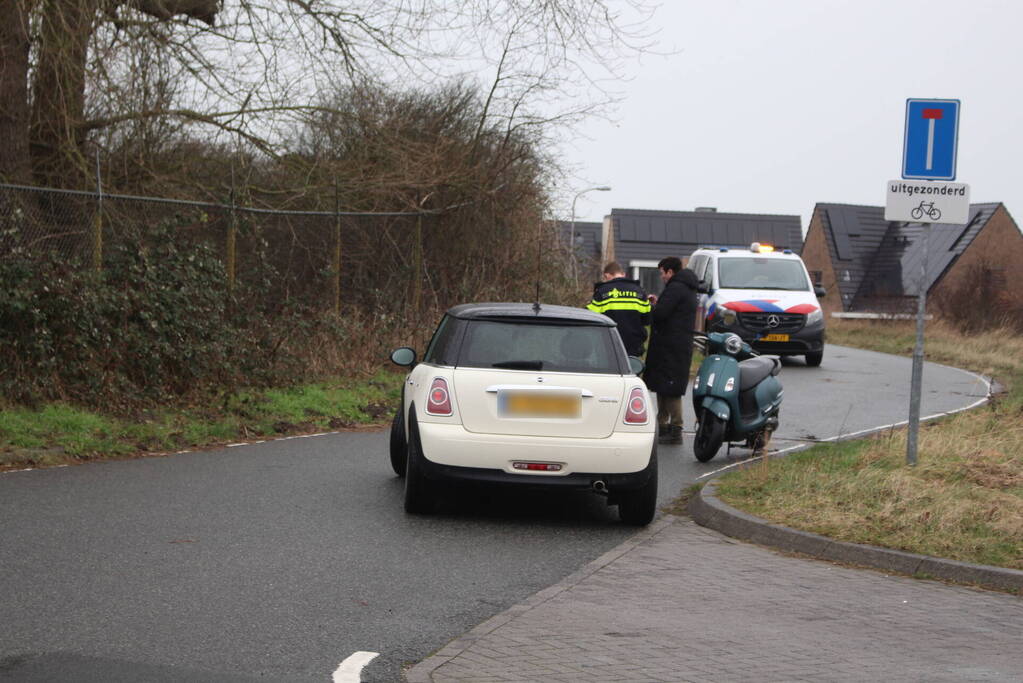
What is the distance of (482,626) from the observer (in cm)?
578

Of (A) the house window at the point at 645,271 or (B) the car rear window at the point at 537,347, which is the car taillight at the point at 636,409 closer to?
(B) the car rear window at the point at 537,347

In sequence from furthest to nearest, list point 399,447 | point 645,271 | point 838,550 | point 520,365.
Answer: point 645,271, point 399,447, point 520,365, point 838,550

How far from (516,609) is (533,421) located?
2.30 metres

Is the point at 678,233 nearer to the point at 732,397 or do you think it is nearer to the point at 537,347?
the point at 732,397

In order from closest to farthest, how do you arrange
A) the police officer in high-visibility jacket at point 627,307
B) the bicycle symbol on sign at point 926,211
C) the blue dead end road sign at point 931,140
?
the bicycle symbol on sign at point 926,211
the blue dead end road sign at point 931,140
the police officer in high-visibility jacket at point 627,307

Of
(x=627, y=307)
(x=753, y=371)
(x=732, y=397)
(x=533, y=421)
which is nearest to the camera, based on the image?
(x=533, y=421)

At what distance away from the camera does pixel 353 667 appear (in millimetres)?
5105

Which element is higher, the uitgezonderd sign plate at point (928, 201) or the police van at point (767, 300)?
the uitgezonderd sign plate at point (928, 201)

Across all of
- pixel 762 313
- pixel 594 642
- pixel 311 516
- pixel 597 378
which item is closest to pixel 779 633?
pixel 594 642

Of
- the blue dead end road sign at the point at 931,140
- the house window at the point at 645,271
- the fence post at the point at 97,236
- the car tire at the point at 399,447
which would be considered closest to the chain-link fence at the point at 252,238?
the fence post at the point at 97,236

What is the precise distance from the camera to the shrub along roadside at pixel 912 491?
772cm

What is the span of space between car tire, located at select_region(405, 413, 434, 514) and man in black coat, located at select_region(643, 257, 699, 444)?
4527mm

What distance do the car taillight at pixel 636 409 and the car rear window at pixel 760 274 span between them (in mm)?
16337

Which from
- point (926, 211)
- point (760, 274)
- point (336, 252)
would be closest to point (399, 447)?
point (926, 211)
